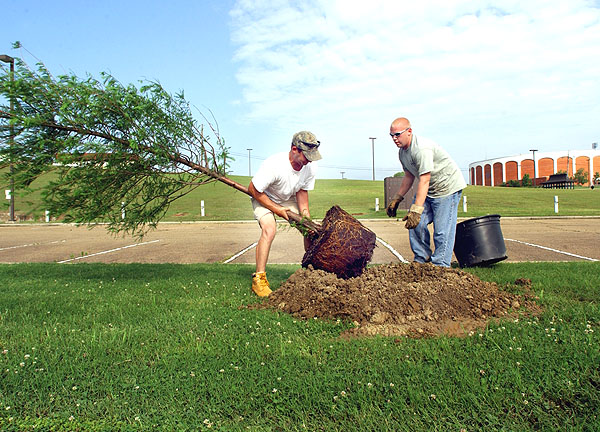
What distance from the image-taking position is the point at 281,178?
5.52 meters

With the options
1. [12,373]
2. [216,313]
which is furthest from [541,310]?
[12,373]

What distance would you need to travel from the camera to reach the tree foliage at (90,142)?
17.4 feet

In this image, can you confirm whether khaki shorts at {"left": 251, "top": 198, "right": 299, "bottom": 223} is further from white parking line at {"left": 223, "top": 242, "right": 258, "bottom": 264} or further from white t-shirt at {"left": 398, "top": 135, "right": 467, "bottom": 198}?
white parking line at {"left": 223, "top": 242, "right": 258, "bottom": 264}

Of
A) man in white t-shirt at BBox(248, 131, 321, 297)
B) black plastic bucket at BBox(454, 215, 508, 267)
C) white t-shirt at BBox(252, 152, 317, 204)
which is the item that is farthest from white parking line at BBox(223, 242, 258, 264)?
black plastic bucket at BBox(454, 215, 508, 267)

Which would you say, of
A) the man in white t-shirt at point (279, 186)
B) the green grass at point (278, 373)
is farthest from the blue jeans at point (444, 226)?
the man in white t-shirt at point (279, 186)

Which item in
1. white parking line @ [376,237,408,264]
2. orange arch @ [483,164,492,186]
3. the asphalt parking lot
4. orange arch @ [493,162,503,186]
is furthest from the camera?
orange arch @ [483,164,492,186]

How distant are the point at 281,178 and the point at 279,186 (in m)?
0.15

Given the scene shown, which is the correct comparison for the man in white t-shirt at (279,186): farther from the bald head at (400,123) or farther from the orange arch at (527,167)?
the orange arch at (527,167)

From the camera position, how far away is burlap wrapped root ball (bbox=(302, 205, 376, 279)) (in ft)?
17.2

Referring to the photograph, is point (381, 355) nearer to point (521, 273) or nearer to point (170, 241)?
point (521, 273)

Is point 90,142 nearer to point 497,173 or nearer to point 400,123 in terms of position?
point 400,123

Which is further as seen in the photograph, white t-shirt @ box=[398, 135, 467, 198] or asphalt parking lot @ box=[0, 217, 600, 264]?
asphalt parking lot @ box=[0, 217, 600, 264]

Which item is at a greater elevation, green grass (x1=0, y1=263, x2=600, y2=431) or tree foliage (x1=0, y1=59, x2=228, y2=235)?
tree foliage (x1=0, y1=59, x2=228, y2=235)

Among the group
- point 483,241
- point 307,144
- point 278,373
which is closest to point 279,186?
point 307,144
